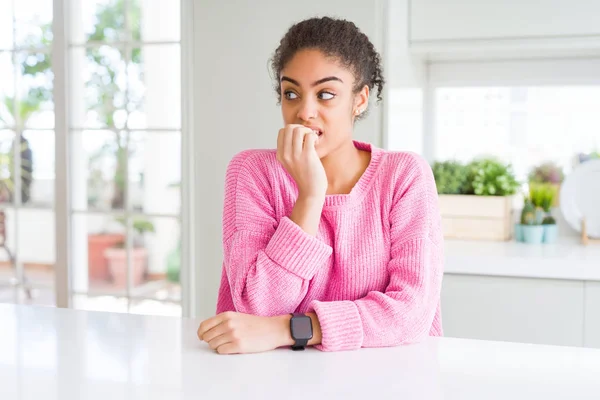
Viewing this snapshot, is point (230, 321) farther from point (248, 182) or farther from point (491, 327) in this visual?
point (491, 327)

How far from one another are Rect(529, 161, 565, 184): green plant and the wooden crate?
1.18 ft

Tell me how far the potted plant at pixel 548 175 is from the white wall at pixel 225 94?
1156 millimetres

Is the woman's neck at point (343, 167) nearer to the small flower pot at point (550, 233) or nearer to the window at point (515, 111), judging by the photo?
the small flower pot at point (550, 233)

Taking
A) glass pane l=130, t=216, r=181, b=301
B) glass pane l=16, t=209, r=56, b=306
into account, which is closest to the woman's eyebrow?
glass pane l=130, t=216, r=181, b=301

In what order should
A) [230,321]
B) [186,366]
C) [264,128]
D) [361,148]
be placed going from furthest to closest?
[264,128], [361,148], [230,321], [186,366]

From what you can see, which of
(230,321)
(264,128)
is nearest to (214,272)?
(264,128)

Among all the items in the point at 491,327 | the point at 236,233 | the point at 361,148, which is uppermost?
the point at 361,148

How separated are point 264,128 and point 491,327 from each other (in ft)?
3.48

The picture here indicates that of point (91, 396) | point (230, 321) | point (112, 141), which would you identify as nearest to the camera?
point (91, 396)

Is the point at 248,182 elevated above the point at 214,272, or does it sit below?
above

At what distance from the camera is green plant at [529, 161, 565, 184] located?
283cm

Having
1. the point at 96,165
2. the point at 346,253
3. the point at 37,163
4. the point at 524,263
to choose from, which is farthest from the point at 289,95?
the point at 37,163

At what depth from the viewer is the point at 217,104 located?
2.53m

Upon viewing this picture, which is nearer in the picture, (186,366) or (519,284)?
(186,366)
